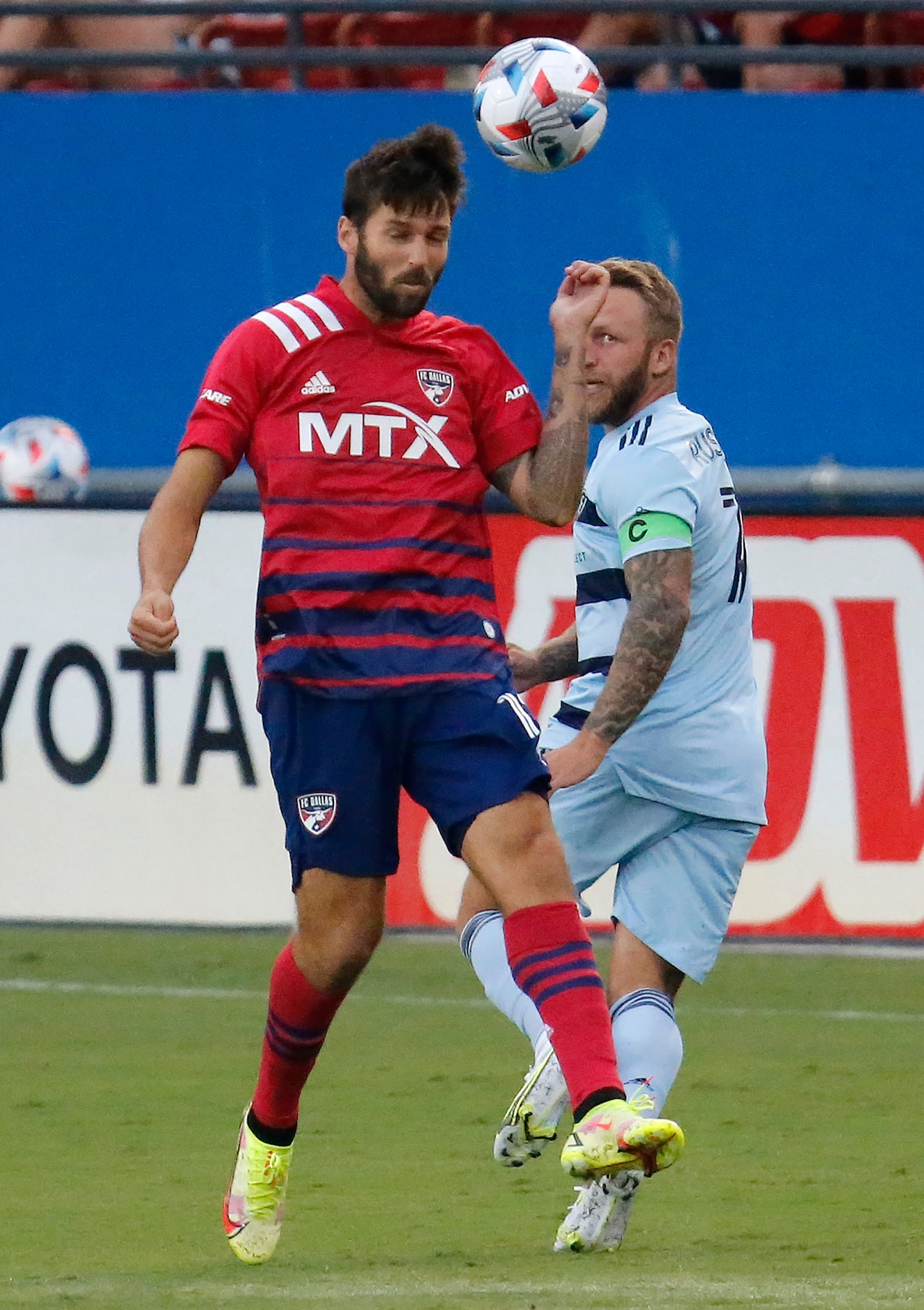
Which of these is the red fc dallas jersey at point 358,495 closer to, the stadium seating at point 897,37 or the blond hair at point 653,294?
the blond hair at point 653,294

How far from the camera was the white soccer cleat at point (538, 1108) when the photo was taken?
5.19 m

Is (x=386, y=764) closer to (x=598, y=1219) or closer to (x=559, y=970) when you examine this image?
(x=559, y=970)

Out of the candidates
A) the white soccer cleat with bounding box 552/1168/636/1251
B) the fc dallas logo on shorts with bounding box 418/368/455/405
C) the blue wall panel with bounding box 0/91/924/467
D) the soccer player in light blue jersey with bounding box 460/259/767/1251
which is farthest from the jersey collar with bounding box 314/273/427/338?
the blue wall panel with bounding box 0/91/924/467

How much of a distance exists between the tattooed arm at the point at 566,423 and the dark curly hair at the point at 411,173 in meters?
0.32

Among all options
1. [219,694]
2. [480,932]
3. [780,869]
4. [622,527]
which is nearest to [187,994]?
[219,694]

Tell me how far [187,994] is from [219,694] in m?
1.21

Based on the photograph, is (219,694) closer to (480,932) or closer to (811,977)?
(811,977)

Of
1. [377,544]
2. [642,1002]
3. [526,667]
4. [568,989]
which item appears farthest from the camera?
[526,667]

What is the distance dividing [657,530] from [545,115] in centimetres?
142

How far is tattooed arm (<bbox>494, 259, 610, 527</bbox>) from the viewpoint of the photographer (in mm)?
4957

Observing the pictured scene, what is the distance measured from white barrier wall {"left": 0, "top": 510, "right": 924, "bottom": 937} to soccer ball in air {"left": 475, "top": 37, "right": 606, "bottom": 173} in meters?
2.97

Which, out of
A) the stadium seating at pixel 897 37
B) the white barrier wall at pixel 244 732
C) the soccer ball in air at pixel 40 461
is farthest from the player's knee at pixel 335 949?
the stadium seating at pixel 897 37

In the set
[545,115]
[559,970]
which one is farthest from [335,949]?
[545,115]

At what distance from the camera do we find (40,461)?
404 inches
